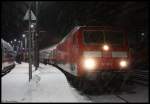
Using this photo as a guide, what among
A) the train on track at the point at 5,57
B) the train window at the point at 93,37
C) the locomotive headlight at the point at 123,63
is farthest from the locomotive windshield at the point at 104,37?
the train on track at the point at 5,57

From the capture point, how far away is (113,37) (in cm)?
1556

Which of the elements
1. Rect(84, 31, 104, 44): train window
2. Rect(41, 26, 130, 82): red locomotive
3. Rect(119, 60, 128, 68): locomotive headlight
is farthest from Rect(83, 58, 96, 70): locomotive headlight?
Rect(119, 60, 128, 68): locomotive headlight

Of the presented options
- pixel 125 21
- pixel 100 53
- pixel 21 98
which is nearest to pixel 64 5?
pixel 125 21

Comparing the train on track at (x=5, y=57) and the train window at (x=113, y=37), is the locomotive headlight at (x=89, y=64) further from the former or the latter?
the train on track at (x=5, y=57)

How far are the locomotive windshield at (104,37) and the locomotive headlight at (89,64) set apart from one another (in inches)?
33.7

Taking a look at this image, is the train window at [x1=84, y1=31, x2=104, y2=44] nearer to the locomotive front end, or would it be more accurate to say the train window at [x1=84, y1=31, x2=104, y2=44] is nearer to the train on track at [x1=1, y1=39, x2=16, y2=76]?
the locomotive front end

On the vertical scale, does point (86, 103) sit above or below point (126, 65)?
below

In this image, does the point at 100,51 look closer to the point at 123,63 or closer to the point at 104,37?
the point at 104,37

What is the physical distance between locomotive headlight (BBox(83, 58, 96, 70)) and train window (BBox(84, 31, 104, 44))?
79 cm

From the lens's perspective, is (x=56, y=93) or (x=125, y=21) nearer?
(x=56, y=93)

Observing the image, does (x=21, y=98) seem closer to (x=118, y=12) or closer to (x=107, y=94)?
(x=107, y=94)

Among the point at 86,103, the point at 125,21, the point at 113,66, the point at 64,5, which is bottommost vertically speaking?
the point at 86,103

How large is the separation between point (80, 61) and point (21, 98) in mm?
3164

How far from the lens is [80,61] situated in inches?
588
